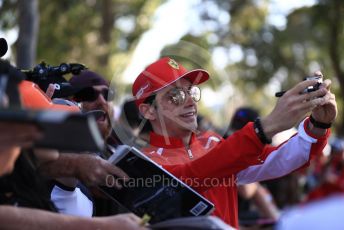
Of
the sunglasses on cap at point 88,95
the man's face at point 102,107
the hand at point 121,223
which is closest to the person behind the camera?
the hand at point 121,223

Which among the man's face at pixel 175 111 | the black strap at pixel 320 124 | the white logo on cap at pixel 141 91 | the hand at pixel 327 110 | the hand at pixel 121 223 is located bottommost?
the hand at pixel 121 223

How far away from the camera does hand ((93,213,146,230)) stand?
2.73 m

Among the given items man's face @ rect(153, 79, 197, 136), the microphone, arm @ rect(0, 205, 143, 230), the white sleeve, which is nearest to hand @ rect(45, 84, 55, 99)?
the microphone

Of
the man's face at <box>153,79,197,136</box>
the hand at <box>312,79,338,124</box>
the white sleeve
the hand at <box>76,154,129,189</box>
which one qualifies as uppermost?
the man's face at <box>153,79,197,136</box>

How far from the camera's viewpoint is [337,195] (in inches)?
84.7

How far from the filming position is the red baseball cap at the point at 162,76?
4.25 meters

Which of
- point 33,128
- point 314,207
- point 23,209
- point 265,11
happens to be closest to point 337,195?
point 314,207

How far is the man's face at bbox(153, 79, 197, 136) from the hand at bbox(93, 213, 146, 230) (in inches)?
62.5

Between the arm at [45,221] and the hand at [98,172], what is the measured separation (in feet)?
1.72

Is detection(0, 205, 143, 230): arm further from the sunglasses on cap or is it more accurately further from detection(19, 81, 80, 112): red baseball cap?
the sunglasses on cap

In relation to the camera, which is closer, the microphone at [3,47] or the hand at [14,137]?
the hand at [14,137]

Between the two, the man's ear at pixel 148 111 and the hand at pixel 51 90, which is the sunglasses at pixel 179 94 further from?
the hand at pixel 51 90

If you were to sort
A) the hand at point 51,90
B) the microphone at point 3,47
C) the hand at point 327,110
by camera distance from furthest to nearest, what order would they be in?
the hand at point 51,90 < the microphone at point 3,47 < the hand at point 327,110

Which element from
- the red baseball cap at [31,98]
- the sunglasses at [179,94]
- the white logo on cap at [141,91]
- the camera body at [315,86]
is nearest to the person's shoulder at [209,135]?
the sunglasses at [179,94]
